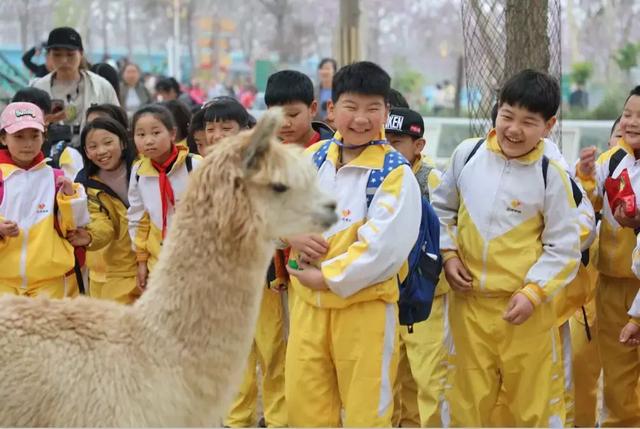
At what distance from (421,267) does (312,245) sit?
532 mm

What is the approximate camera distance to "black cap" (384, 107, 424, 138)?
4.94m

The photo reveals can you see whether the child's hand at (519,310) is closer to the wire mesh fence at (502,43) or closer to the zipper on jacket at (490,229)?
the zipper on jacket at (490,229)

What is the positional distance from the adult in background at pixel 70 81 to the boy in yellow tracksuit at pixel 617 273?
12.1ft

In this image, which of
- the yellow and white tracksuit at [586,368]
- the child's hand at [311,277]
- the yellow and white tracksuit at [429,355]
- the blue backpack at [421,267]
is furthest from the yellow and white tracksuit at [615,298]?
the child's hand at [311,277]

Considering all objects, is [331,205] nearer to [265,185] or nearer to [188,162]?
[265,185]

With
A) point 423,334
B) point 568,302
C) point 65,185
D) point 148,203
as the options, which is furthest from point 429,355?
point 65,185

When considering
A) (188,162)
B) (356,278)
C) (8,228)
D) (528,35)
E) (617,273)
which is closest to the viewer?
(356,278)

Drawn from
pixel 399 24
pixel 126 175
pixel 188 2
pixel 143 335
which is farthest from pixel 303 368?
pixel 399 24

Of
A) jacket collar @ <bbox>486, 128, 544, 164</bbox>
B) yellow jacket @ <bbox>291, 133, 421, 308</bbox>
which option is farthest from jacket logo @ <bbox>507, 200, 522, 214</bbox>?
yellow jacket @ <bbox>291, 133, 421, 308</bbox>

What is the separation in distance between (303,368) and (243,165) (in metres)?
1.24

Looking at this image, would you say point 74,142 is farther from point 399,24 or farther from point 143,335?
point 399,24

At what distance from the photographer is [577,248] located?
4.07m

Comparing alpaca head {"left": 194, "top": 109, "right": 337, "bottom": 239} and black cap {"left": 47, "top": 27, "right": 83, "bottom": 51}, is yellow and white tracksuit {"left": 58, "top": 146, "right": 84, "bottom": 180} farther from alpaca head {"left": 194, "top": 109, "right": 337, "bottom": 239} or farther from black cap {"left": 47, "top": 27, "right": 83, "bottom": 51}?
alpaca head {"left": 194, "top": 109, "right": 337, "bottom": 239}

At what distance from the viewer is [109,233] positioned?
511 cm
